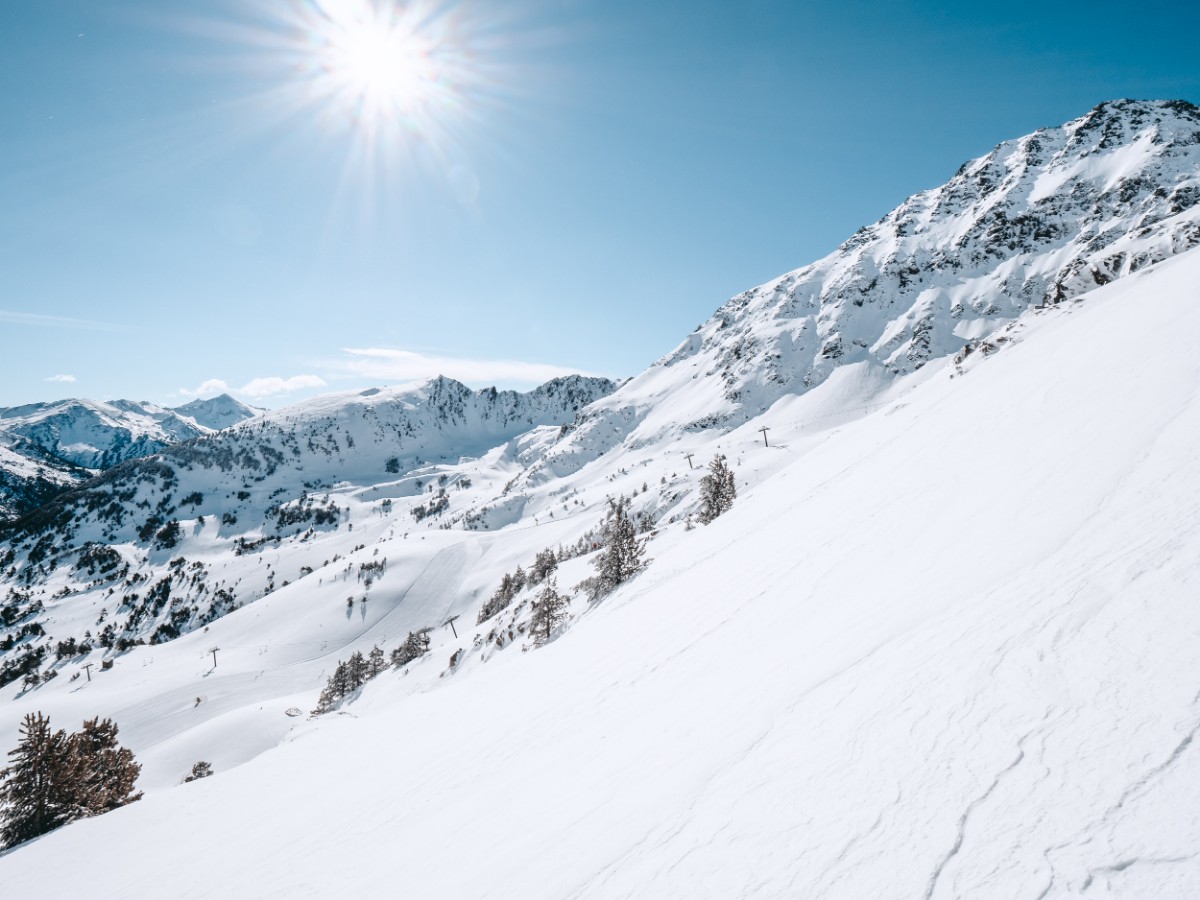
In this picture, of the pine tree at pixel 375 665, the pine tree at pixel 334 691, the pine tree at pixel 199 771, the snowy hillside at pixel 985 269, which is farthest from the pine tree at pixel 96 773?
the snowy hillside at pixel 985 269

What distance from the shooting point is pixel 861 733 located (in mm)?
4820

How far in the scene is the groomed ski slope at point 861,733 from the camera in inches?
133

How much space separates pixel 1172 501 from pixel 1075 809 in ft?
18.5

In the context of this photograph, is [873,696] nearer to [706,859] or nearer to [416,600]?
[706,859]

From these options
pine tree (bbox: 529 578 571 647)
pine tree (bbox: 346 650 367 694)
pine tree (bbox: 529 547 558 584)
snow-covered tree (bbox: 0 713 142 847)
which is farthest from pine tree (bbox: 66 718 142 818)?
pine tree (bbox: 529 547 558 584)

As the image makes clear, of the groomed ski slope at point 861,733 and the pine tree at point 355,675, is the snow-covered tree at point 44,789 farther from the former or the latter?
the pine tree at point 355,675

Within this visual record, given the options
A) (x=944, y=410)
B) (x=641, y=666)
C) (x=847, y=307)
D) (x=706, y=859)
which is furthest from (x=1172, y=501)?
(x=847, y=307)

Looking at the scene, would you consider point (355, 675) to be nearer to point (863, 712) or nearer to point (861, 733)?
point (863, 712)

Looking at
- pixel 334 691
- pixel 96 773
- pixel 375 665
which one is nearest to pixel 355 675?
pixel 334 691

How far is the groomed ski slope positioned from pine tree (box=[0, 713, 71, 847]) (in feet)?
7.50

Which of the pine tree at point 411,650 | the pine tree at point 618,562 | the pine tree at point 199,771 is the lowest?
the pine tree at point 199,771

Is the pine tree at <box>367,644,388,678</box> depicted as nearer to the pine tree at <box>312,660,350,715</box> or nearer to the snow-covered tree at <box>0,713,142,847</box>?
the pine tree at <box>312,660,350,715</box>

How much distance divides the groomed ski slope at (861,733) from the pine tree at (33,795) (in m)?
2.29

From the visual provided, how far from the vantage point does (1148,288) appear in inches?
758
